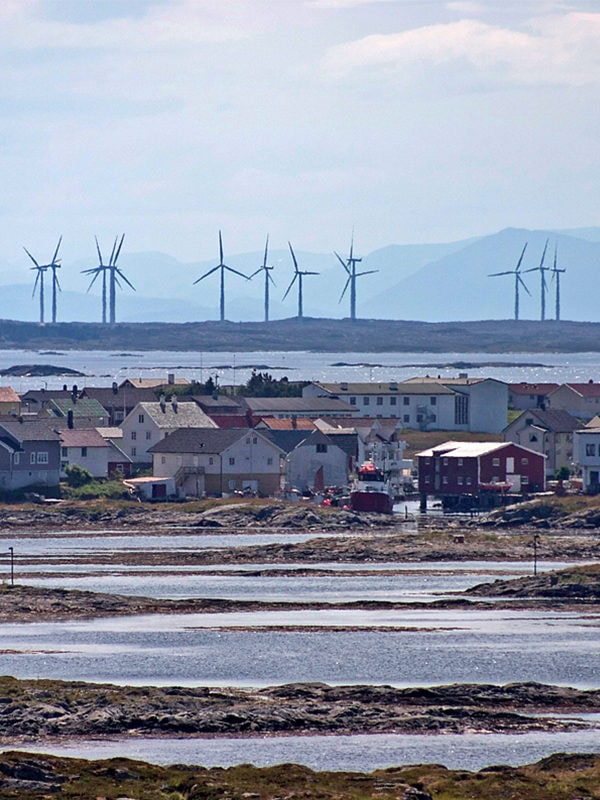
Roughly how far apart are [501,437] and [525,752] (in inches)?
2685

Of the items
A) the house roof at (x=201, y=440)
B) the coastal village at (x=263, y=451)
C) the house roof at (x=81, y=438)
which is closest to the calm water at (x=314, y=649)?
the coastal village at (x=263, y=451)

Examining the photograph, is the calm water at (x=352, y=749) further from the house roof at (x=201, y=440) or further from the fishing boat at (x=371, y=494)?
the house roof at (x=201, y=440)

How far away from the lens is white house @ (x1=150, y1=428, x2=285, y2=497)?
3145 inches

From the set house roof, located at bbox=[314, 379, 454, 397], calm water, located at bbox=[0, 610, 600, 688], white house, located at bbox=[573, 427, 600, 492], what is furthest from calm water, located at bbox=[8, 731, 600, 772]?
house roof, located at bbox=[314, 379, 454, 397]

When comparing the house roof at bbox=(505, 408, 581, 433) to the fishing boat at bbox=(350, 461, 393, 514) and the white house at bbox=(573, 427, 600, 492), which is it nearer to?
the white house at bbox=(573, 427, 600, 492)

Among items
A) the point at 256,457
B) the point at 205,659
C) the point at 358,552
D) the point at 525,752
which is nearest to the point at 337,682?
the point at 205,659

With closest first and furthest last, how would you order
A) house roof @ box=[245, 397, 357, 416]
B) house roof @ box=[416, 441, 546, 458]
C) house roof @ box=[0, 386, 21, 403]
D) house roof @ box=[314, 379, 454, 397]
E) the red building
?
the red building < house roof @ box=[416, 441, 546, 458] < house roof @ box=[0, 386, 21, 403] < house roof @ box=[245, 397, 357, 416] < house roof @ box=[314, 379, 454, 397]

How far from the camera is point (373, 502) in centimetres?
7725

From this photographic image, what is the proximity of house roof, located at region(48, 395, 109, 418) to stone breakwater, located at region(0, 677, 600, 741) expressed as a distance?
58879 mm

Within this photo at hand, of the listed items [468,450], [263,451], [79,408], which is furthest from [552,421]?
[79,408]

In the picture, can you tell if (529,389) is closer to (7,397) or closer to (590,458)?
(7,397)

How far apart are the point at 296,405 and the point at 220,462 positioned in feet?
69.2

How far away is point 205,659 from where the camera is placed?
41312 millimetres

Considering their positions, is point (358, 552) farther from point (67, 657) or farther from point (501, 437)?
point (501, 437)
